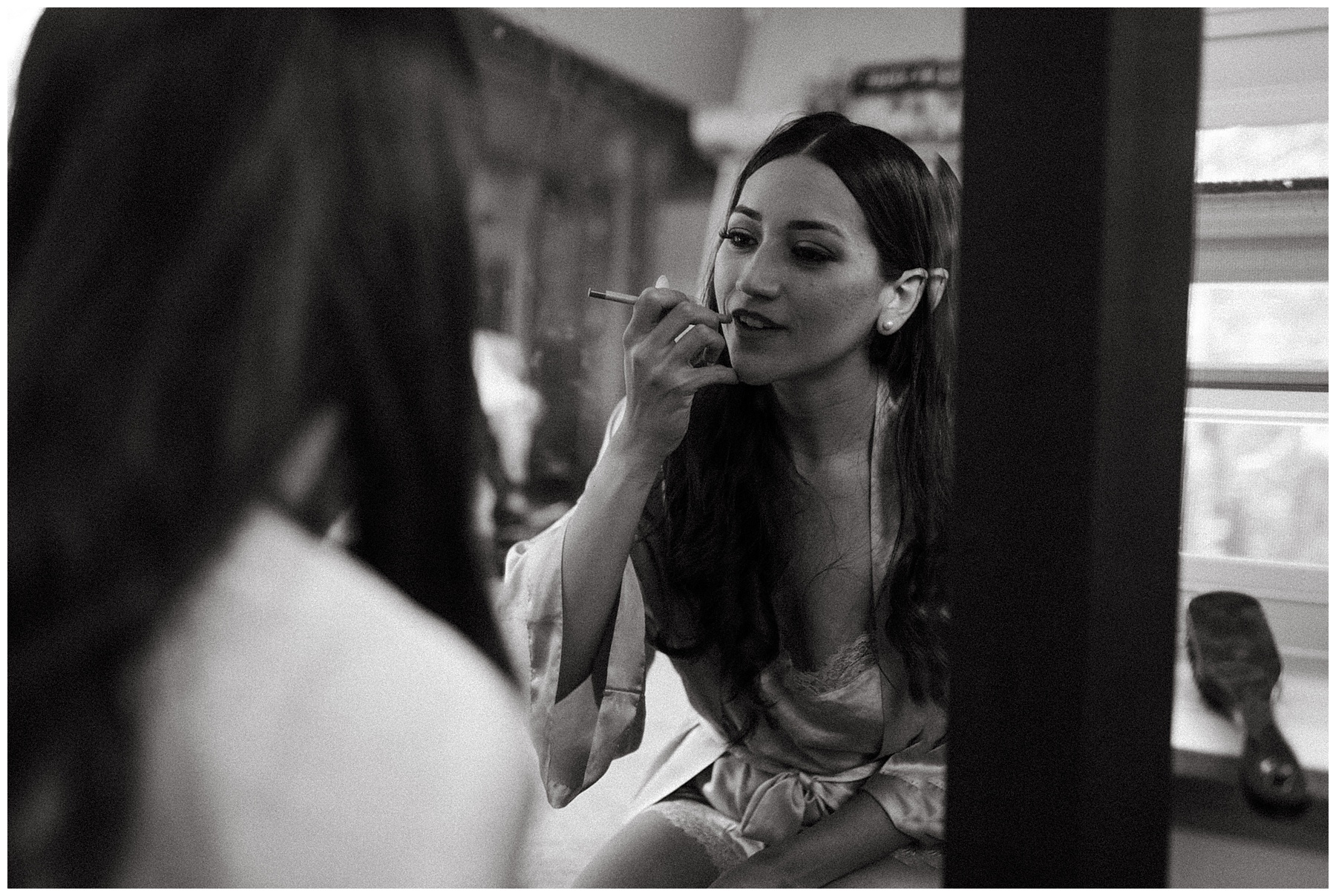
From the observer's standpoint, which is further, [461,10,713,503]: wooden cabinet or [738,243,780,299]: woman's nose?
[461,10,713,503]: wooden cabinet

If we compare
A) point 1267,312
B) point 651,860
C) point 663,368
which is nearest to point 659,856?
point 651,860

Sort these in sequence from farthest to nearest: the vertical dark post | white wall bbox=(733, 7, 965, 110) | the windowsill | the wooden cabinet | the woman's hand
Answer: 1. the wooden cabinet
2. white wall bbox=(733, 7, 965, 110)
3. the woman's hand
4. the windowsill
5. the vertical dark post

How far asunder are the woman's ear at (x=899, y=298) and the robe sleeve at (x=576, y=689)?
0.19 m

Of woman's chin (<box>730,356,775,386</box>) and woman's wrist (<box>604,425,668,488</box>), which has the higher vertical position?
woman's chin (<box>730,356,775,386</box>)

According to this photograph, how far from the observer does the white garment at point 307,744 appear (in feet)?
1.65

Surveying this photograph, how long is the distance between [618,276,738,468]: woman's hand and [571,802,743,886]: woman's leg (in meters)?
0.27

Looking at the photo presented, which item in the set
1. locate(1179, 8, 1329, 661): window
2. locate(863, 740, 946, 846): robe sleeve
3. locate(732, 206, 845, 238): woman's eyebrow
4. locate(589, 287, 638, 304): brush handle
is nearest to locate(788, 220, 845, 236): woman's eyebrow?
locate(732, 206, 845, 238): woman's eyebrow

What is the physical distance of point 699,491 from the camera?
860mm

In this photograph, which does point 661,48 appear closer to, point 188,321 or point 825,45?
point 825,45

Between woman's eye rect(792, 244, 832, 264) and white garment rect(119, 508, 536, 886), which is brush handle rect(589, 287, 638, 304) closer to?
woman's eye rect(792, 244, 832, 264)

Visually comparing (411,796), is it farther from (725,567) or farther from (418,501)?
(725,567)

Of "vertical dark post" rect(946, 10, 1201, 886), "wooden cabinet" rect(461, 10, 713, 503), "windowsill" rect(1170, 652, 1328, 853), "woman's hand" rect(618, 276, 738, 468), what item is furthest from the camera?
"wooden cabinet" rect(461, 10, 713, 503)

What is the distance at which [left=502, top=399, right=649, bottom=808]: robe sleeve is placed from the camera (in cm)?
75

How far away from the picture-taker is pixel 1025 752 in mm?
454
